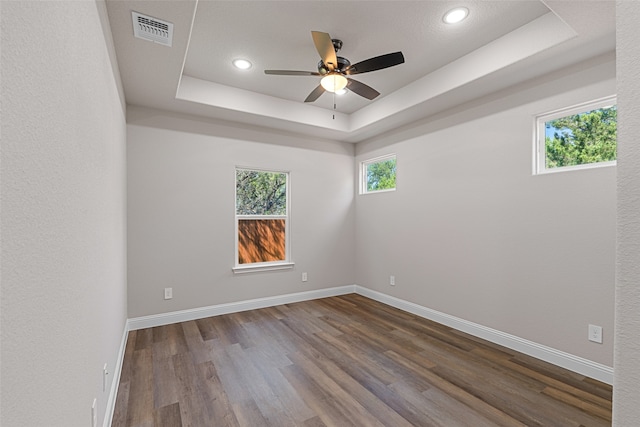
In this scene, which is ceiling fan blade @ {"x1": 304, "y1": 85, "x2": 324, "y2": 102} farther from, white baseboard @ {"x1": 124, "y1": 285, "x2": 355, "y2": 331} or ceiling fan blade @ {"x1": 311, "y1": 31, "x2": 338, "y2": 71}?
white baseboard @ {"x1": 124, "y1": 285, "x2": 355, "y2": 331}

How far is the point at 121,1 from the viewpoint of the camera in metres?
1.81

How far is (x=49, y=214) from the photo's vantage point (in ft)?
2.82

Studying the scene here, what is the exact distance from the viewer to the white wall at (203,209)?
3.51 metres

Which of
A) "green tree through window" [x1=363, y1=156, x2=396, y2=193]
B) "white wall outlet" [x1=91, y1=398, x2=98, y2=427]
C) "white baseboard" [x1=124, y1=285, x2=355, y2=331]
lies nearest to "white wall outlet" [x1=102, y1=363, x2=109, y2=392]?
"white wall outlet" [x1=91, y1=398, x2=98, y2=427]

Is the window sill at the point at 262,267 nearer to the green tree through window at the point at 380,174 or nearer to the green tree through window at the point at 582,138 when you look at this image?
the green tree through window at the point at 380,174

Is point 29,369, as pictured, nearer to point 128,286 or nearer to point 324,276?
point 128,286

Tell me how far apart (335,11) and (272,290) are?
140 inches

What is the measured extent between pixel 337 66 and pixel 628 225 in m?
2.36

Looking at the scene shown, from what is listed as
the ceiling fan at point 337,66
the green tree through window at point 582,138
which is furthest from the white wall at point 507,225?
the ceiling fan at point 337,66

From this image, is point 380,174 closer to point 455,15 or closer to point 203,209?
point 455,15

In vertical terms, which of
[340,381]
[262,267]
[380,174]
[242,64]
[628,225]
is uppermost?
[242,64]

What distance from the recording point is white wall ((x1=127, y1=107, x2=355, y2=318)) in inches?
138

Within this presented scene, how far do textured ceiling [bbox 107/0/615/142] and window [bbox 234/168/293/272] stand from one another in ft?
3.20

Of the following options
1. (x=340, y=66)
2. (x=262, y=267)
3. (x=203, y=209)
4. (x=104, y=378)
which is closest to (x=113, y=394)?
(x=104, y=378)
